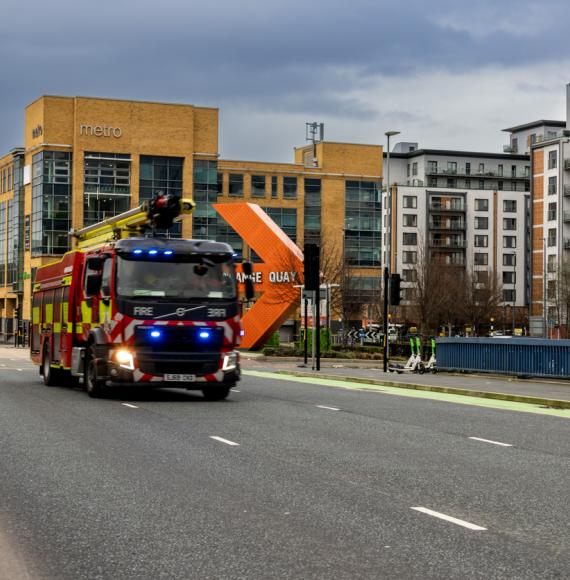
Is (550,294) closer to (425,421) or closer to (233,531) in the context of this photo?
(425,421)

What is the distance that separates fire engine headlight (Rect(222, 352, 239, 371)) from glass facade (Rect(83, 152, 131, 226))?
79293 millimetres

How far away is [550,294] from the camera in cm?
9662

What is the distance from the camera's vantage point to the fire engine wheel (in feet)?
72.7

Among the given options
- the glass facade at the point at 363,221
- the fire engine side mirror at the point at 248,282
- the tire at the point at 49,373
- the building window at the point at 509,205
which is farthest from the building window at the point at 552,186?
the fire engine side mirror at the point at 248,282

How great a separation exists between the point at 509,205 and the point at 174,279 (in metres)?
128

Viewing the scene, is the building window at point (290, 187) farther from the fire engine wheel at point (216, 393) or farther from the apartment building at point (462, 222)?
the fire engine wheel at point (216, 393)

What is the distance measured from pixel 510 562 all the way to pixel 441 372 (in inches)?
1092

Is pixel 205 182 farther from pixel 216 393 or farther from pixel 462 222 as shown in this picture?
pixel 216 393

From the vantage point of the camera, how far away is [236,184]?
120 m

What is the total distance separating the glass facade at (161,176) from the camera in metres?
101

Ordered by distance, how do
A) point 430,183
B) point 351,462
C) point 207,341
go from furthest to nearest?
point 430,183, point 207,341, point 351,462

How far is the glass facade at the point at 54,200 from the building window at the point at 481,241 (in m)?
62.3

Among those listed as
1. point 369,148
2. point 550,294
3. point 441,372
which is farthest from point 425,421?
point 369,148

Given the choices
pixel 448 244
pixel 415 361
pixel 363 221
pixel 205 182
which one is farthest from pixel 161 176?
pixel 415 361
